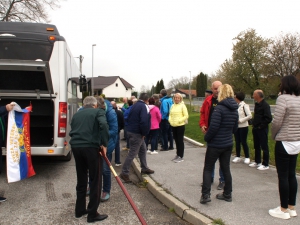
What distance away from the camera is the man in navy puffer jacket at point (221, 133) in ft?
14.8

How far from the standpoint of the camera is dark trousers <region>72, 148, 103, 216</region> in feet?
13.9

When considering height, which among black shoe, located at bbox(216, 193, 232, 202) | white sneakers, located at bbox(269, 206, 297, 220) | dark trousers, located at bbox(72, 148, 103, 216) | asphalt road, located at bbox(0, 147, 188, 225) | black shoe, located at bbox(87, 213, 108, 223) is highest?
dark trousers, located at bbox(72, 148, 103, 216)

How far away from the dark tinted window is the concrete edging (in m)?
3.42

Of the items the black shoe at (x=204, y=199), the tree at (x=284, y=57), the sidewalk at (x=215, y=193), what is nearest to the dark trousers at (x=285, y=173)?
the sidewalk at (x=215, y=193)

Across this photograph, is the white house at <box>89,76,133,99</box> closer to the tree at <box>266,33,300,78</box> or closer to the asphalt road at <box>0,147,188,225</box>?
the tree at <box>266,33,300,78</box>

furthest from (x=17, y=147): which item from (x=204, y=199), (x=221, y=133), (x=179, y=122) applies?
(x=179, y=122)

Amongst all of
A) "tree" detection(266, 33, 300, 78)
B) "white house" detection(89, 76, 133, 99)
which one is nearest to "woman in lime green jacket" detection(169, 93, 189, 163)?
"tree" detection(266, 33, 300, 78)

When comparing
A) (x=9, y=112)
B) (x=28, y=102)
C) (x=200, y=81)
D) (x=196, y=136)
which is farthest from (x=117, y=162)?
(x=200, y=81)

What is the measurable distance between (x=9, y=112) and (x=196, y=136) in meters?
8.57

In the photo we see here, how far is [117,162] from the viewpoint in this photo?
7879mm

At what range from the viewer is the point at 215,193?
5199 millimetres

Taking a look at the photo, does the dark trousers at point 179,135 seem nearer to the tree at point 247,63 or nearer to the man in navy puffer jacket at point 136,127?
the man in navy puffer jacket at point 136,127

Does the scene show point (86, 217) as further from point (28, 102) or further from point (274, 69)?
point (274, 69)

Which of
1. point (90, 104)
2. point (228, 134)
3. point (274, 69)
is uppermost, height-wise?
point (274, 69)
